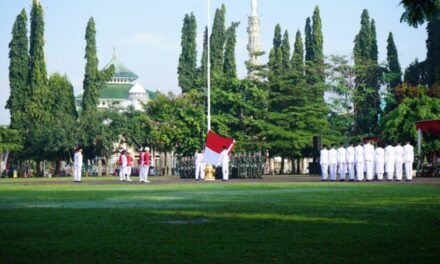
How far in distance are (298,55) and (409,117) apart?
67.0ft

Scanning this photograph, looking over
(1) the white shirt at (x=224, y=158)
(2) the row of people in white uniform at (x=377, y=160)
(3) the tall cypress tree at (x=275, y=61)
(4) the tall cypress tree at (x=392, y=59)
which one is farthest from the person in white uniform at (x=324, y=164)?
(4) the tall cypress tree at (x=392, y=59)

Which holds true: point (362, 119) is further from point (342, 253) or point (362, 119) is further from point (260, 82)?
point (342, 253)

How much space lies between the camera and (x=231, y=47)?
84250 millimetres

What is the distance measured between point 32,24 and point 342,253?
7765 centimetres

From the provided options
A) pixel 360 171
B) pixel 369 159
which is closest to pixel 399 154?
pixel 369 159

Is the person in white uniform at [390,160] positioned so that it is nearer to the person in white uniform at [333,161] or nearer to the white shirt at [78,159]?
the person in white uniform at [333,161]

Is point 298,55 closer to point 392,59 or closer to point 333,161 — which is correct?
point 392,59

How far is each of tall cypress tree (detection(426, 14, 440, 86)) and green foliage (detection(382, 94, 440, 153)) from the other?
782 cm

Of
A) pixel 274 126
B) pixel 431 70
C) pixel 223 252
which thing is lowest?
pixel 223 252

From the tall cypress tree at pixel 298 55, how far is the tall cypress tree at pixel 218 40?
6633 millimetres

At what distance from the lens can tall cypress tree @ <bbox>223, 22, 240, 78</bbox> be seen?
83.8 m

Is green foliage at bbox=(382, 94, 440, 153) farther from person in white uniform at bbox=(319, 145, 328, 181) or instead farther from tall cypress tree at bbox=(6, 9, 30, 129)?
tall cypress tree at bbox=(6, 9, 30, 129)

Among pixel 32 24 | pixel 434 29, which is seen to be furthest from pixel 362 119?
pixel 32 24

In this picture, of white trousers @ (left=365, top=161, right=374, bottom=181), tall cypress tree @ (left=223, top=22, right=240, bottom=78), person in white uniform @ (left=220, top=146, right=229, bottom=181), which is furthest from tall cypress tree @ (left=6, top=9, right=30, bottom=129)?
white trousers @ (left=365, top=161, right=374, bottom=181)
